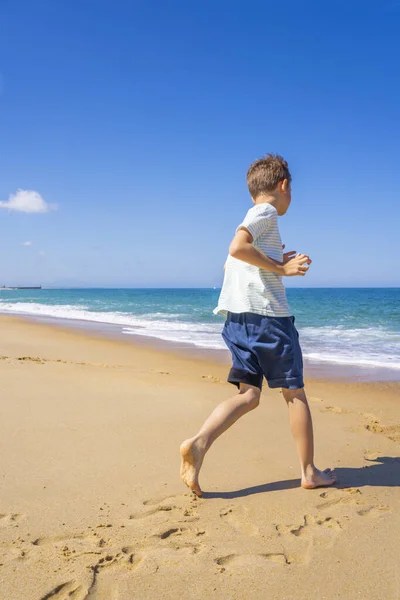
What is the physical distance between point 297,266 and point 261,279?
23 cm

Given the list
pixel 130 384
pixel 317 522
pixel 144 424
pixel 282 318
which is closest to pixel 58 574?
pixel 317 522

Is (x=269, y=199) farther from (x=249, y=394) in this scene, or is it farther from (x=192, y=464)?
(x=192, y=464)

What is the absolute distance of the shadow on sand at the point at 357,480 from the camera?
9.40 ft

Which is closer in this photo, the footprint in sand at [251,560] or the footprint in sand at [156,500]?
the footprint in sand at [251,560]

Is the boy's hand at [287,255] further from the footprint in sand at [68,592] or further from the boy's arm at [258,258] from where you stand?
the footprint in sand at [68,592]

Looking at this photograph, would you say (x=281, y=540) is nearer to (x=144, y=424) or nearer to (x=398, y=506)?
(x=398, y=506)

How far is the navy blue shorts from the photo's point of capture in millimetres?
2824

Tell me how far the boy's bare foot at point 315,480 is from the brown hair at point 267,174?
→ 1.72 meters

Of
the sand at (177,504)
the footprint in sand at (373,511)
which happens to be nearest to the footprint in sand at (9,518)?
the sand at (177,504)

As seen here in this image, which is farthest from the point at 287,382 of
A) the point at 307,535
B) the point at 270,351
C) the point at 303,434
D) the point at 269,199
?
the point at 269,199

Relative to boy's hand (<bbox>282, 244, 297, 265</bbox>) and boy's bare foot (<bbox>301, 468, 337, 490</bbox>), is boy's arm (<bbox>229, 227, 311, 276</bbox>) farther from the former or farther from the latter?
boy's bare foot (<bbox>301, 468, 337, 490</bbox>)

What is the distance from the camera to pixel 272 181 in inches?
117

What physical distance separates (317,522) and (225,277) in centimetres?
148

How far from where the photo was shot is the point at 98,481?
2922 millimetres
